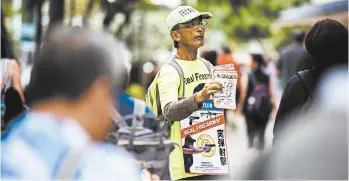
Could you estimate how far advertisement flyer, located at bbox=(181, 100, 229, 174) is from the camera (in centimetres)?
417

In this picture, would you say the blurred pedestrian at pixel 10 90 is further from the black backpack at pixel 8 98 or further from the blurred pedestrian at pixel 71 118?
the blurred pedestrian at pixel 71 118

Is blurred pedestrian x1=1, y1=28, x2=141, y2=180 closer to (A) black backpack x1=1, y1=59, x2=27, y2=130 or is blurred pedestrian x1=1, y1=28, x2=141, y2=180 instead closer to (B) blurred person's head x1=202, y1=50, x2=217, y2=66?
(B) blurred person's head x1=202, y1=50, x2=217, y2=66

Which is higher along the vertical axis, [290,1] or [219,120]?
[290,1]

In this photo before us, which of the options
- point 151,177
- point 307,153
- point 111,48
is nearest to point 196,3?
point 151,177

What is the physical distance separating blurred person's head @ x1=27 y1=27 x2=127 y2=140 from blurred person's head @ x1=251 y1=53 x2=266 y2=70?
541 cm

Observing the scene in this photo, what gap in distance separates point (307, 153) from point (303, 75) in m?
2.27

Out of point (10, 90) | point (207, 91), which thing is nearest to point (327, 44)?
point (207, 91)

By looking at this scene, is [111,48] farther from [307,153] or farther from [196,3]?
[196,3]

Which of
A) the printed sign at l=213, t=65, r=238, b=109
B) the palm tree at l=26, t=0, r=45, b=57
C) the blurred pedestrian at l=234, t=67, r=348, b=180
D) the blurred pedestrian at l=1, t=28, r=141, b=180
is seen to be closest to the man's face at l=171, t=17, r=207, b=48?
the printed sign at l=213, t=65, r=238, b=109

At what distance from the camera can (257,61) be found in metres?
7.79

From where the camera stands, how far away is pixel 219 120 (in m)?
4.20

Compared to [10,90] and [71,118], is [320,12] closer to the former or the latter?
[10,90]

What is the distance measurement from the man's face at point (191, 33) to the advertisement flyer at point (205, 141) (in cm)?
34

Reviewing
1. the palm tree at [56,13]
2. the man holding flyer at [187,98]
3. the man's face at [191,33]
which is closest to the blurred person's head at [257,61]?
→ the palm tree at [56,13]
